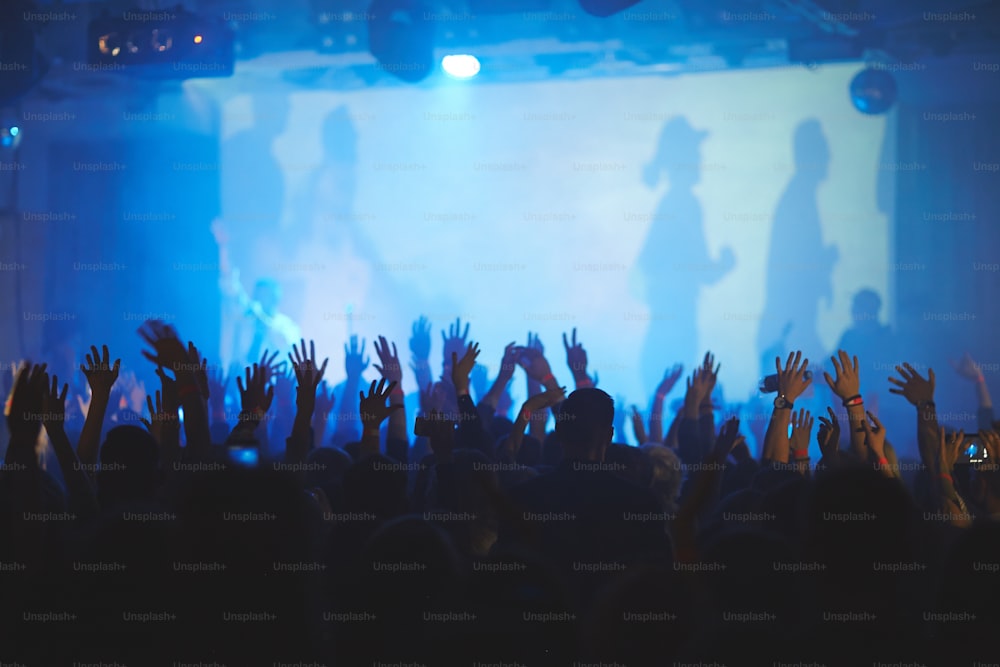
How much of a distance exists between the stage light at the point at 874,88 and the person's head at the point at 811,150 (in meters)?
0.56

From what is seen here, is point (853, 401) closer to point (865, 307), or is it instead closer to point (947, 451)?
point (947, 451)

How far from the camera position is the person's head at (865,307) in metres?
→ 6.94

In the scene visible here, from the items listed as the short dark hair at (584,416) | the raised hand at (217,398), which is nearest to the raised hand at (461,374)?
the short dark hair at (584,416)

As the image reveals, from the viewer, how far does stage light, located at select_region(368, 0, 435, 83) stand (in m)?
6.32

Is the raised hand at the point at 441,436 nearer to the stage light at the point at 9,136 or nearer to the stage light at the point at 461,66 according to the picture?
the stage light at the point at 461,66

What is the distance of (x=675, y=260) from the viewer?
7051 millimetres

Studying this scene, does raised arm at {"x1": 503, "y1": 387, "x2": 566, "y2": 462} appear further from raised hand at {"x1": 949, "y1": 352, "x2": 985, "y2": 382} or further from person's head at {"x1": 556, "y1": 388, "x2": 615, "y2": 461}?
raised hand at {"x1": 949, "y1": 352, "x2": 985, "y2": 382}

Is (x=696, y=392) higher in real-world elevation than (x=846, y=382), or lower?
lower

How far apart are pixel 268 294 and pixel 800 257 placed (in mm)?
4979

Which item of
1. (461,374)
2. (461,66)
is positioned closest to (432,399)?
(461,374)

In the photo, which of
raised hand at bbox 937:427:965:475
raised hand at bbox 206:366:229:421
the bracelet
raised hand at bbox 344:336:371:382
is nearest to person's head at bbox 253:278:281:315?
raised hand at bbox 206:366:229:421

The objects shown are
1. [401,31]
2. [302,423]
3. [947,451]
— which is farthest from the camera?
[401,31]

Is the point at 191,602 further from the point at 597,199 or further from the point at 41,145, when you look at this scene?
the point at 41,145

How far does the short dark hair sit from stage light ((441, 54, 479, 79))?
5.41 meters
